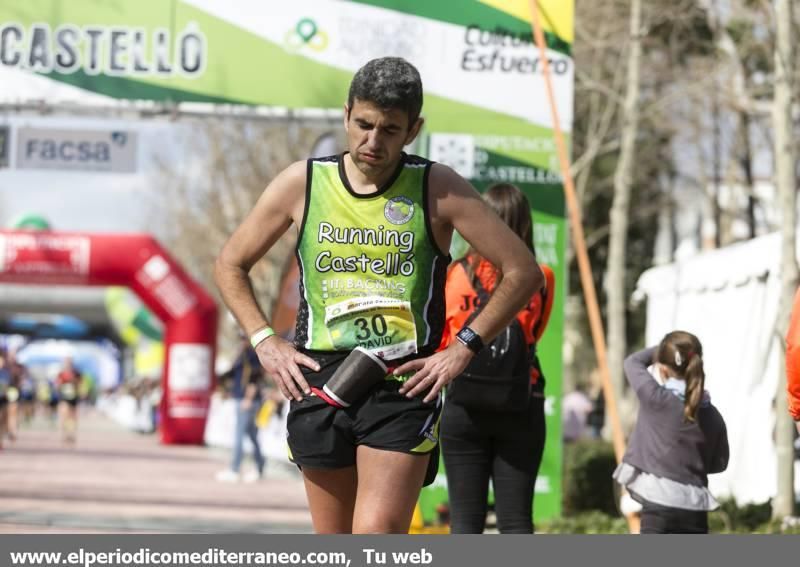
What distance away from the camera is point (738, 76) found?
21875 millimetres

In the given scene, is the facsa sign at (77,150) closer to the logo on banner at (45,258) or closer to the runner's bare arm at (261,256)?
the runner's bare arm at (261,256)

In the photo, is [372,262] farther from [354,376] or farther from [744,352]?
[744,352]

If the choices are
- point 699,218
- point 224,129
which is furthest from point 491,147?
point 699,218

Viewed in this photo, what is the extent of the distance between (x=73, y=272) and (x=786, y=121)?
66.0ft

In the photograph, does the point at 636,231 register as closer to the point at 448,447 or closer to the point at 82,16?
the point at 82,16

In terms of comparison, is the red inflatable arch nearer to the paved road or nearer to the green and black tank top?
the paved road

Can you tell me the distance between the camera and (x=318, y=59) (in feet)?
36.7

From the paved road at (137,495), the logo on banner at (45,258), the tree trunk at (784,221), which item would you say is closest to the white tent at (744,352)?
the tree trunk at (784,221)

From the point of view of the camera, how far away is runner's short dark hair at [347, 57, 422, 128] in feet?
13.6

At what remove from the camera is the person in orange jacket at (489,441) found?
6379mm

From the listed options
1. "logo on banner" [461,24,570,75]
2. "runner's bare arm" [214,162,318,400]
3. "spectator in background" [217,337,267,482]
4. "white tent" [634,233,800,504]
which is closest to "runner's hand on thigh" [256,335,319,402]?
"runner's bare arm" [214,162,318,400]

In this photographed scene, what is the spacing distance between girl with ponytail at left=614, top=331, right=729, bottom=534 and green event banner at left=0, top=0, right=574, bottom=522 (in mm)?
4139

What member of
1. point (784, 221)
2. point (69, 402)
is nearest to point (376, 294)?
point (784, 221)

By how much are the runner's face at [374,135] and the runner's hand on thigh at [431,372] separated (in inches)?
21.1
